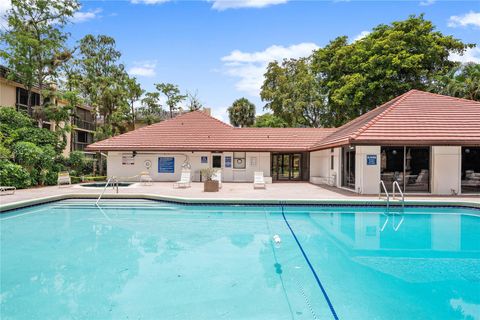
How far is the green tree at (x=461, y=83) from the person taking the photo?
77.8ft

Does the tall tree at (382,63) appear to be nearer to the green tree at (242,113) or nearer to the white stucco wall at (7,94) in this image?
the green tree at (242,113)

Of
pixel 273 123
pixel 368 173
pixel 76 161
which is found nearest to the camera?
pixel 368 173

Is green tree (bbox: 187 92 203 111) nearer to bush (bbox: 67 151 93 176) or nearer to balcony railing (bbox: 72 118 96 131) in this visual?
balcony railing (bbox: 72 118 96 131)

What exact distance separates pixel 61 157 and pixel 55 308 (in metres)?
19.2

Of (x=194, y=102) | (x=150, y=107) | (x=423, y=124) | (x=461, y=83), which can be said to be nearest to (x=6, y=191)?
(x=423, y=124)

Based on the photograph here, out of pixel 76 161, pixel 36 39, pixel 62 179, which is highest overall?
pixel 36 39

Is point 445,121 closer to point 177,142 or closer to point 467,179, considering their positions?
point 467,179

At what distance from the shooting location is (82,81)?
29.8 meters

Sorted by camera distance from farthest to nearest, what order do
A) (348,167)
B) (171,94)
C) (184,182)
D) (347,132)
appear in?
(171,94)
(184,182)
(347,132)
(348,167)

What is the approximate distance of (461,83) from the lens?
2402 cm

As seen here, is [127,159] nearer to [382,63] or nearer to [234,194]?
[234,194]

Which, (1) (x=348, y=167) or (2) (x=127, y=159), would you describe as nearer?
(1) (x=348, y=167)

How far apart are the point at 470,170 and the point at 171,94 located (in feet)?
97.6

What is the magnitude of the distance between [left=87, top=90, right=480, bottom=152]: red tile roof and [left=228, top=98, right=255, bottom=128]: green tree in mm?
12899
